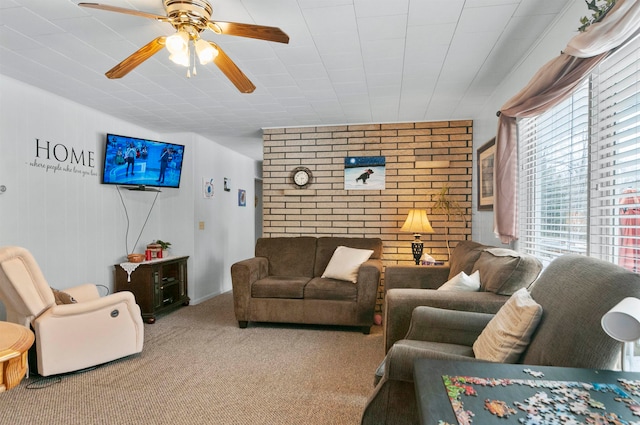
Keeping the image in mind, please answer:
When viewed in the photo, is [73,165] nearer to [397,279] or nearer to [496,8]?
[397,279]

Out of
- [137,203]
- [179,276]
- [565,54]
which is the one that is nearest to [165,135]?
[137,203]

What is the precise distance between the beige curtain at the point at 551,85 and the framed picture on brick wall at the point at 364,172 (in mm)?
1955

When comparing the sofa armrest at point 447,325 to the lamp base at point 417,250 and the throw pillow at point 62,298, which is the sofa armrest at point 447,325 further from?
the throw pillow at point 62,298

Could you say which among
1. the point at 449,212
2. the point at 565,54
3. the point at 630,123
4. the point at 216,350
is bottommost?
the point at 216,350

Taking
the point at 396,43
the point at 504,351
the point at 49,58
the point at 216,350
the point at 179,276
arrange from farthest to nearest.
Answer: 1. the point at 179,276
2. the point at 216,350
3. the point at 49,58
4. the point at 396,43
5. the point at 504,351

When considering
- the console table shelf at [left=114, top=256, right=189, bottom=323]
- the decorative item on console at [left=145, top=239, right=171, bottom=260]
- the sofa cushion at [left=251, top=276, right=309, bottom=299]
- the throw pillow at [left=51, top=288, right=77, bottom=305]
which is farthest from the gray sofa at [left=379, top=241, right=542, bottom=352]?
the decorative item on console at [left=145, top=239, right=171, bottom=260]

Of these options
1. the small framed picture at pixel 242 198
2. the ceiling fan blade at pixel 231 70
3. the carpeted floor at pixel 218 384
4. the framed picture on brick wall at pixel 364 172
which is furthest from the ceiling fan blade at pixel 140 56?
the small framed picture at pixel 242 198

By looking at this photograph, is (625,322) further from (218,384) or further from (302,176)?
(302,176)

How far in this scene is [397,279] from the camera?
10.8ft

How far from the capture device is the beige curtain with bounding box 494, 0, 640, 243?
4.53ft

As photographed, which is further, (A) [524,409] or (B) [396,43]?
(B) [396,43]

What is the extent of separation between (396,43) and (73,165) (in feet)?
10.9

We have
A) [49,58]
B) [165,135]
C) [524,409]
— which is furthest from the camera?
[165,135]

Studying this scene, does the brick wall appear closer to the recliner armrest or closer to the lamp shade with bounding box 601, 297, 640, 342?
the recliner armrest
